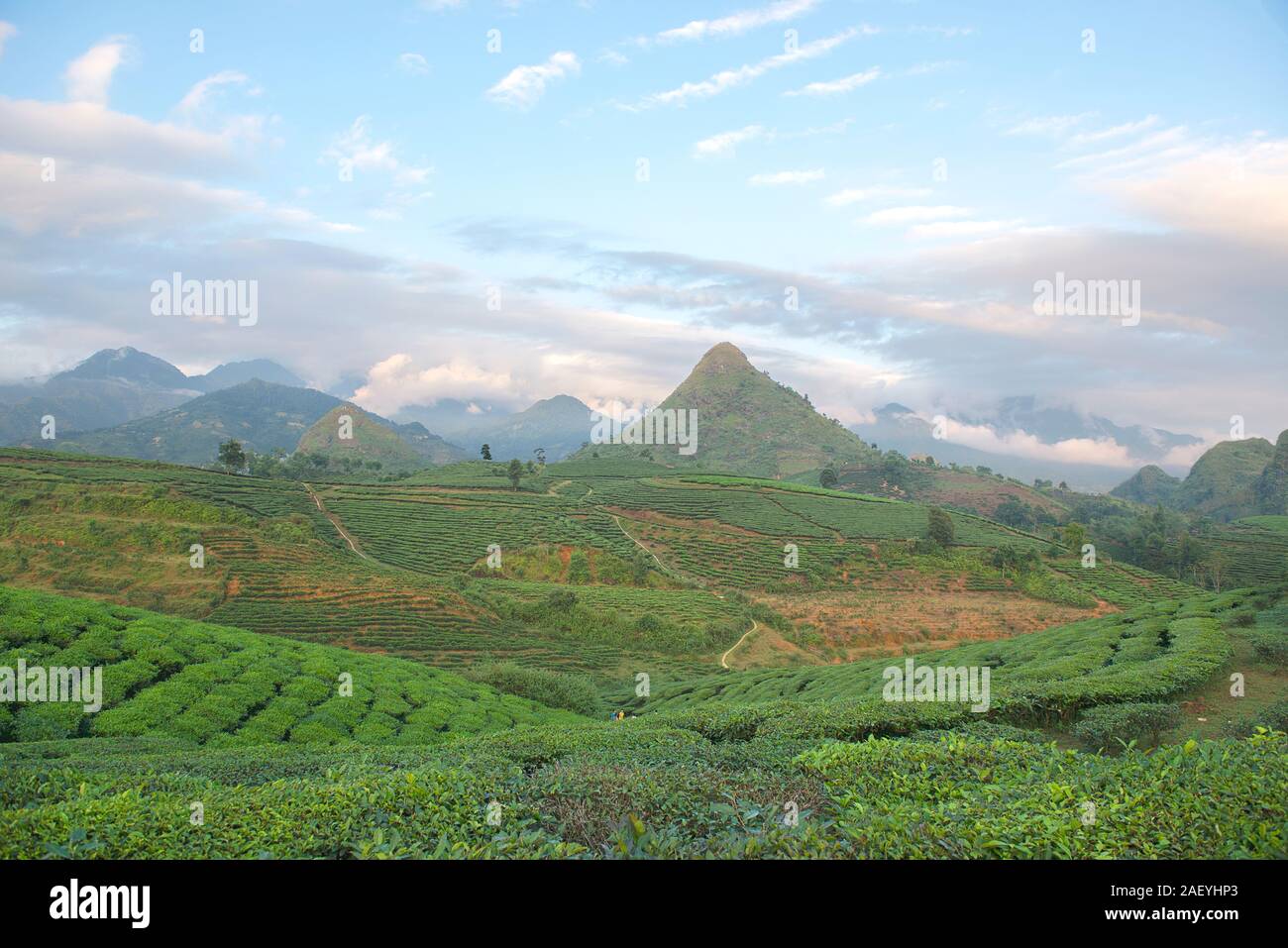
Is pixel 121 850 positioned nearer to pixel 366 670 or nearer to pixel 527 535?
pixel 366 670

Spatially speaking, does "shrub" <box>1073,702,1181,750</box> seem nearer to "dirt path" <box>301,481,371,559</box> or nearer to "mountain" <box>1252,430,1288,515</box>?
"dirt path" <box>301,481,371,559</box>

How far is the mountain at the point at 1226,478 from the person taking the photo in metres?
162

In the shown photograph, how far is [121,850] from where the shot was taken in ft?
16.0

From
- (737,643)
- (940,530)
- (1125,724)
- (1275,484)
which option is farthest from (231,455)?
(1275,484)

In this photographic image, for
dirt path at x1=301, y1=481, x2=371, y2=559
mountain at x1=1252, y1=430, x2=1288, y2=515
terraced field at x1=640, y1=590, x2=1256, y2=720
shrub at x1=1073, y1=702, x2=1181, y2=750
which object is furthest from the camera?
mountain at x1=1252, y1=430, x2=1288, y2=515

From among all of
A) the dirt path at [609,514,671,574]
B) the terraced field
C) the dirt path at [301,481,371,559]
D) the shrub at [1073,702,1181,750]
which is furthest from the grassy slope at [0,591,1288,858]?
the dirt path at [609,514,671,574]

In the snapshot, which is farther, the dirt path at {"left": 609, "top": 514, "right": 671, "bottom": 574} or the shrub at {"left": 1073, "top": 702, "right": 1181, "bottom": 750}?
the dirt path at {"left": 609, "top": 514, "right": 671, "bottom": 574}

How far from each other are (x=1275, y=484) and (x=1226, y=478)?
34.2m

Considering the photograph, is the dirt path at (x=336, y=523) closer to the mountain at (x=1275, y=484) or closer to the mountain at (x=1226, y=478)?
the mountain at (x=1275, y=484)

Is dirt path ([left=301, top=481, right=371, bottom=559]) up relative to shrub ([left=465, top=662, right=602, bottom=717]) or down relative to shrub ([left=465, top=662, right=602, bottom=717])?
up

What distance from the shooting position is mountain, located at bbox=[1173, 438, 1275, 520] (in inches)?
6368

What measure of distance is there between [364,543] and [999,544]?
71.3 meters

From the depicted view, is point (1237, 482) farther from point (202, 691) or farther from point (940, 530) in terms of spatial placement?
point (202, 691)

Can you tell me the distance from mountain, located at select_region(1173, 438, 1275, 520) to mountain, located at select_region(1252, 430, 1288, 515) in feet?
12.2
